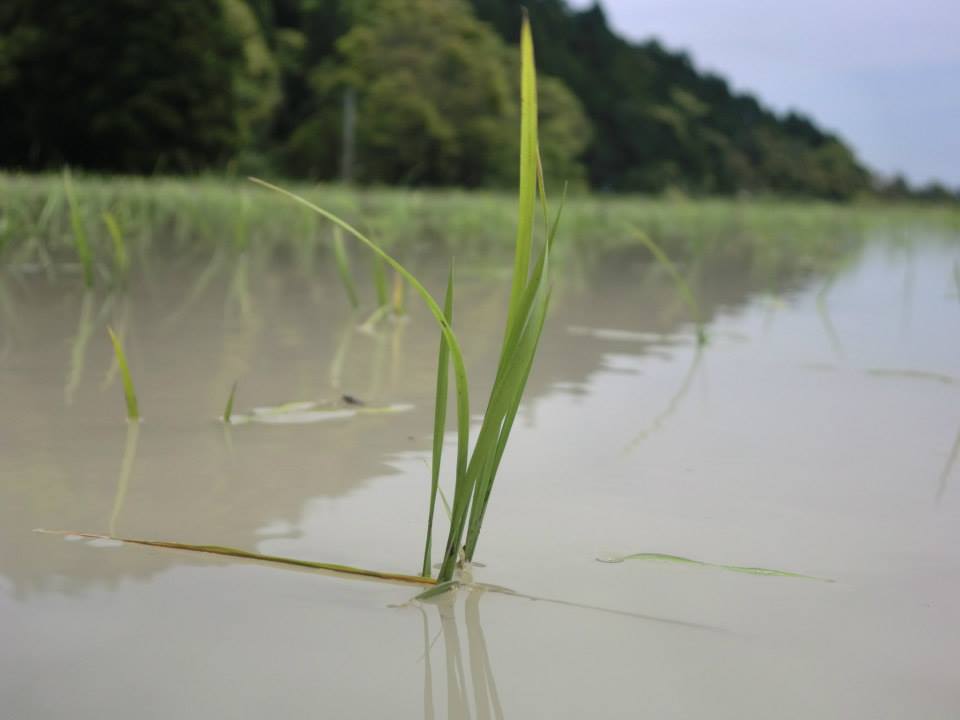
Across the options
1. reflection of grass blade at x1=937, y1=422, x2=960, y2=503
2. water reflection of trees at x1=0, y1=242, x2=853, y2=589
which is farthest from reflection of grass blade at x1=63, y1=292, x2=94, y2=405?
reflection of grass blade at x1=937, y1=422, x2=960, y2=503

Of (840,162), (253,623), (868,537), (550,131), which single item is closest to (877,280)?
(868,537)

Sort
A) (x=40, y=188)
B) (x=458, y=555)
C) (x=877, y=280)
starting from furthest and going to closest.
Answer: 1. (x=40, y=188)
2. (x=877, y=280)
3. (x=458, y=555)

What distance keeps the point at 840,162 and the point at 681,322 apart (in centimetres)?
3668

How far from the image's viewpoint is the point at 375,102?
22.7m

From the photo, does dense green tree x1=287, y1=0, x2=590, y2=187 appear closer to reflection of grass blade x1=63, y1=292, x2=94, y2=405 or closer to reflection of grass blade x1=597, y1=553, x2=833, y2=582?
reflection of grass blade x1=63, y1=292, x2=94, y2=405

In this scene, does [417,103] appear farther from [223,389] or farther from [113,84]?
[223,389]

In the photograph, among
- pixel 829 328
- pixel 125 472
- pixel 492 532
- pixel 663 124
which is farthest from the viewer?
pixel 663 124

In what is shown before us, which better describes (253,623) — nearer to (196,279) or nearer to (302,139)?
(196,279)

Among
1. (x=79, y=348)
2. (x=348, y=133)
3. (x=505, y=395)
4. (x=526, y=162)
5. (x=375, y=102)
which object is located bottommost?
(x=79, y=348)

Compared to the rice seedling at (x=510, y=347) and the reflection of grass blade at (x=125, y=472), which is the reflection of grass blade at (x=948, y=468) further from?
the reflection of grass blade at (x=125, y=472)

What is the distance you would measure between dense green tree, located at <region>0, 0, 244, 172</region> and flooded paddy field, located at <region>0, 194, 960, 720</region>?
1460 cm

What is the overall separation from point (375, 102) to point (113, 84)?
7988 mm

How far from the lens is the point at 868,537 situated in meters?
0.76

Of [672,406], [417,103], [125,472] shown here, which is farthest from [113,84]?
[125,472]
